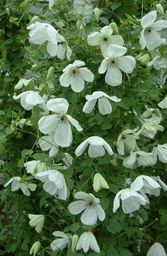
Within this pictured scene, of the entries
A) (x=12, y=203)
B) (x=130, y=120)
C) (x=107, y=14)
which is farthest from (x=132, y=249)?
(x=107, y=14)

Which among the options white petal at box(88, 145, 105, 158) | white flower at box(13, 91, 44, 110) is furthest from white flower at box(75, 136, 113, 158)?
white flower at box(13, 91, 44, 110)

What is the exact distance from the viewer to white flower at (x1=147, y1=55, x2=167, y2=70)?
185 centimetres

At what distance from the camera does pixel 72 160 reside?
1700 millimetres

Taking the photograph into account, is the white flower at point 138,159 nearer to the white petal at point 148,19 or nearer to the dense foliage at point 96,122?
the dense foliage at point 96,122

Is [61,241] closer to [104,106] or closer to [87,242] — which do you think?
[87,242]

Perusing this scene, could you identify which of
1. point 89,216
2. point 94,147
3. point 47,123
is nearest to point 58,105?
point 47,123

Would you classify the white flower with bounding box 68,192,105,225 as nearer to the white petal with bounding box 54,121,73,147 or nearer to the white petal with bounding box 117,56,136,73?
the white petal with bounding box 54,121,73,147

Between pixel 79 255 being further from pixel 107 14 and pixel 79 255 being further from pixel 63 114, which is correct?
pixel 107 14

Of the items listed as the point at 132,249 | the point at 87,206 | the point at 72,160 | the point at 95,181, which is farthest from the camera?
the point at 132,249

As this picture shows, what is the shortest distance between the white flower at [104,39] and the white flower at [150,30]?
78 millimetres

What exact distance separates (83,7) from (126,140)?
0.55 m

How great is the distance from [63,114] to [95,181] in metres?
0.24

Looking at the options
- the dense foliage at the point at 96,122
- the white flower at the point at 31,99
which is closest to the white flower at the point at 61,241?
the dense foliage at the point at 96,122

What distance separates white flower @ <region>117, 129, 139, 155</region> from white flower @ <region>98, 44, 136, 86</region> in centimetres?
20
